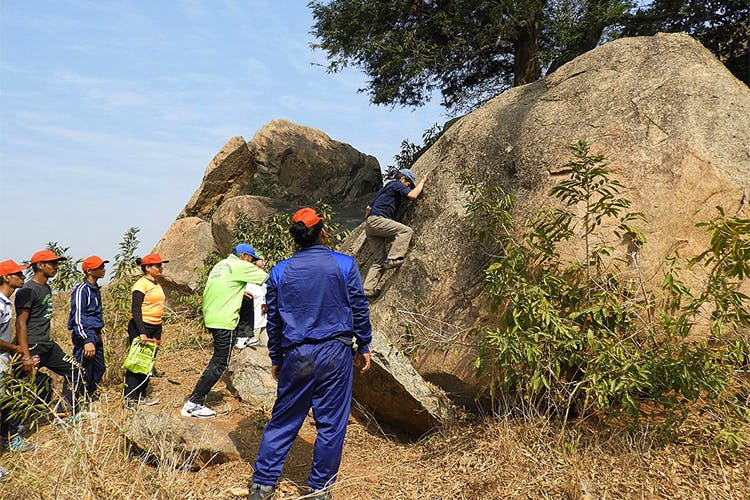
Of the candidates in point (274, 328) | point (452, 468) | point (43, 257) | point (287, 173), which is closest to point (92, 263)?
point (43, 257)

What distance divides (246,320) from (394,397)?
2215mm

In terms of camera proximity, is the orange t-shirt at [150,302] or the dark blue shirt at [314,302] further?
the orange t-shirt at [150,302]

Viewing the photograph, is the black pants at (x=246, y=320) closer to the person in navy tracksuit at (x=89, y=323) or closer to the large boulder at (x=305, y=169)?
the person in navy tracksuit at (x=89, y=323)

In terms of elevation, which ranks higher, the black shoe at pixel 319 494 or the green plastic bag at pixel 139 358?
the green plastic bag at pixel 139 358

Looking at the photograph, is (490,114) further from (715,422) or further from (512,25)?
(512,25)

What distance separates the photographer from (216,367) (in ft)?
17.9

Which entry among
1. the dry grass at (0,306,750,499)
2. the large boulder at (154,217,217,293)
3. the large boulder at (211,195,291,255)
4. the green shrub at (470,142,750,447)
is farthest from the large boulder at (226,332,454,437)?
the large boulder at (154,217,217,293)

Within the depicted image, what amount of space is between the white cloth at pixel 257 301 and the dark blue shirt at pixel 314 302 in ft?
7.13

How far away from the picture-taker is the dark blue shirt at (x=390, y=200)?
6.19 metres

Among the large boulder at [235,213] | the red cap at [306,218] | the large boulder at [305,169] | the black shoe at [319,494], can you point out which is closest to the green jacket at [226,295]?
the red cap at [306,218]

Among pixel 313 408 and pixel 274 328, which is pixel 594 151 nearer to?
pixel 274 328

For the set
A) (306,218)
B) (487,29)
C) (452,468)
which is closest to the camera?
(306,218)

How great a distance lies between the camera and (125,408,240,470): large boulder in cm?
438

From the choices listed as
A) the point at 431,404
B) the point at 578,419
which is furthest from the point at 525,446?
the point at 431,404
